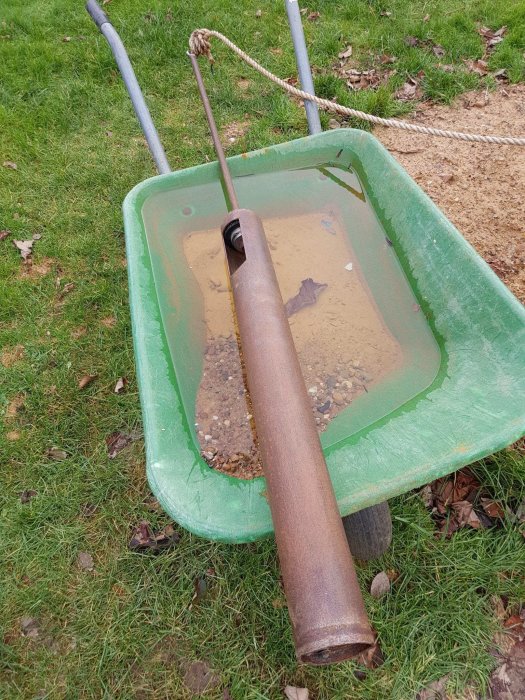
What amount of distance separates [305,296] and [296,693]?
4.96 feet

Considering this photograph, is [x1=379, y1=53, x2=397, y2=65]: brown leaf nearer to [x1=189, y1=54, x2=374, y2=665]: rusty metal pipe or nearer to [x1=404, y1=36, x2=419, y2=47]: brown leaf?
[x1=404, y1=36, x2=419, y2=47]: brown leaf

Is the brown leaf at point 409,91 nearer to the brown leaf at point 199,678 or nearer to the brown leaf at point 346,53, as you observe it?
the brown leaf at point 346,53

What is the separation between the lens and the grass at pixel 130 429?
5.97ft

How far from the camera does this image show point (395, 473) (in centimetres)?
132

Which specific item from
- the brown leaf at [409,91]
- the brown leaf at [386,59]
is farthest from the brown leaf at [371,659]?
the brown leaf at [386,59]

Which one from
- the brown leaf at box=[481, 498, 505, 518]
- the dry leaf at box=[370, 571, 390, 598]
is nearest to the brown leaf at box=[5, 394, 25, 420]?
the dry leaf at box=[370, 571, 390, 598]

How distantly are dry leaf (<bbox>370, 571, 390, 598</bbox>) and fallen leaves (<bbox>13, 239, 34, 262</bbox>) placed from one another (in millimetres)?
2935

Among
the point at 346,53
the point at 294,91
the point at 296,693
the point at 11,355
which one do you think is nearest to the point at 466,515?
the point at 296,693

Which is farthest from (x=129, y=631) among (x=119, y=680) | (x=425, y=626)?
(x=425, y=626)

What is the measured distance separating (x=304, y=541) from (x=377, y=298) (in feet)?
4.01

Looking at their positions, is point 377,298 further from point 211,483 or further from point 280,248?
point 211,483

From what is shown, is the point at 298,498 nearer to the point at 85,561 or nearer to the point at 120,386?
the point at 85,561

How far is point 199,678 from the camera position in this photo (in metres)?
1.80

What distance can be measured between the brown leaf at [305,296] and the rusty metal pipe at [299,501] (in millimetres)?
440
